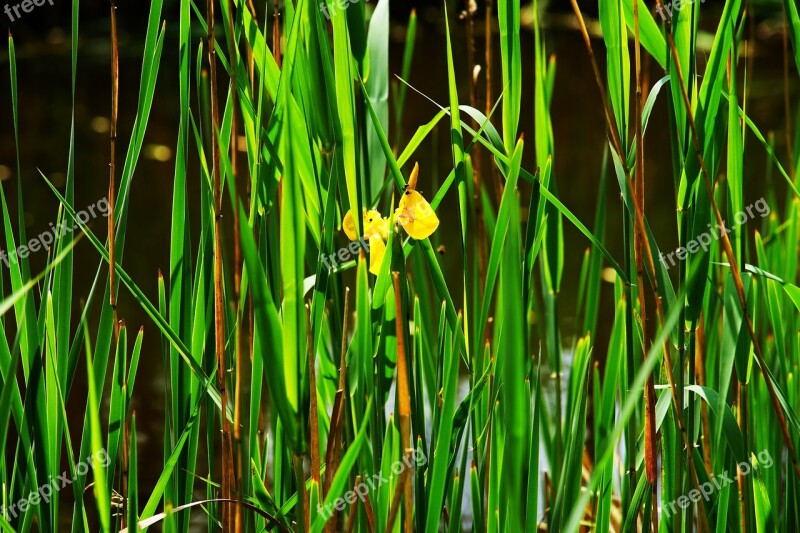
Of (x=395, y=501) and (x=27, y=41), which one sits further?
(x=27, y=41)

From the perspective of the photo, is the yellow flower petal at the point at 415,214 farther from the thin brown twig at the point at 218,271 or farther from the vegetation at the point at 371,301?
the thin brown twig at the point at 218,271

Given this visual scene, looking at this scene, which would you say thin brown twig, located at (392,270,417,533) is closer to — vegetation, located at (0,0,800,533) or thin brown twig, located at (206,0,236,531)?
vegetation, located at (0,0,800,533)

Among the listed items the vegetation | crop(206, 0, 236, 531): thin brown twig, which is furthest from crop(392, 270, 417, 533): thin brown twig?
crop(206, 0, 236, 531): thin brown twig

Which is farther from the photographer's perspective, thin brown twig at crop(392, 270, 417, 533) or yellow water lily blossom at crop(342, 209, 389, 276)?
yellow water lily blossom at crop(342, 209, 389, 276)

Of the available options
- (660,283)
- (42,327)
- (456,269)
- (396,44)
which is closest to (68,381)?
(42,327)

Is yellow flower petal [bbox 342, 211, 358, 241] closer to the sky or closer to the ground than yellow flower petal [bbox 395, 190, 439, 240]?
closer to the ground

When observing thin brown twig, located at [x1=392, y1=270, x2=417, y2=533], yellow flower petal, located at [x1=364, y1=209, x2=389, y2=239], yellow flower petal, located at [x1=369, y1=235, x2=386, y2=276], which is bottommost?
thin brown twig, located at [x1=392, y1=270, x2=417, y2=533]

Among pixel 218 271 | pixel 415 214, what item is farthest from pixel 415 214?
pixel 218 271

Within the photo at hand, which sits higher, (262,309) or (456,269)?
(262,309)

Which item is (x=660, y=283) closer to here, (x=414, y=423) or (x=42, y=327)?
(x=414, y=423)
